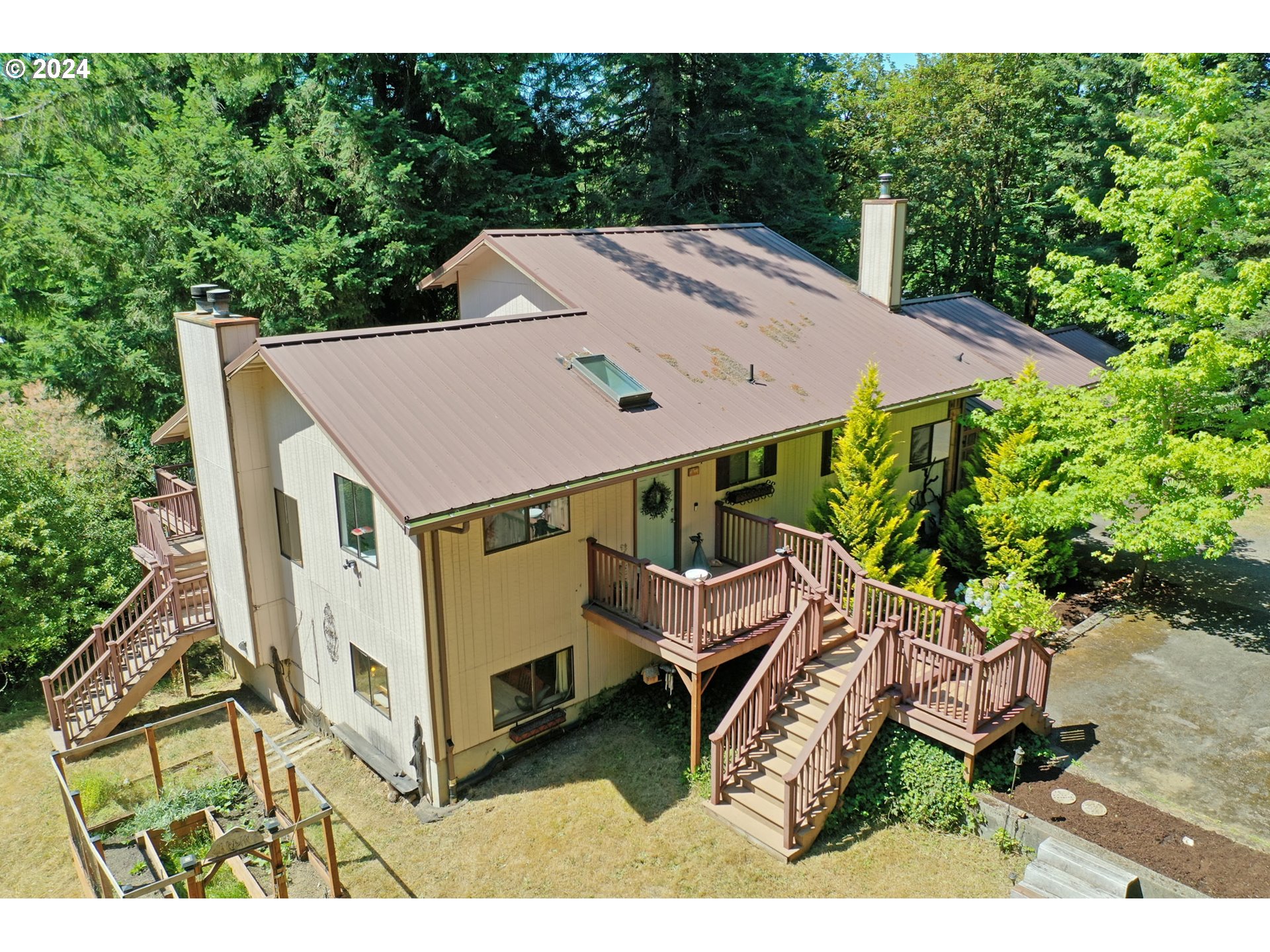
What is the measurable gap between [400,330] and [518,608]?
446 cm

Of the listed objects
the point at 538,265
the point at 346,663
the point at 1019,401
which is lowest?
the point at 346,663

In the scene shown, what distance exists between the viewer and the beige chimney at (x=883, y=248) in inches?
721

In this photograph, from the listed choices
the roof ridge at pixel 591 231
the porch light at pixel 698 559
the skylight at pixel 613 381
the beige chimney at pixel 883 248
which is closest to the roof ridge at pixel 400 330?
the skylight at pixel 613 381

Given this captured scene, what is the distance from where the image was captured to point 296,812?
10.9 m

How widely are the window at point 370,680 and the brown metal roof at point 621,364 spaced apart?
3.41 meters

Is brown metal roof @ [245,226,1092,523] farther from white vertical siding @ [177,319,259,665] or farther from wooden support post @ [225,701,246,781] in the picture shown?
wooden support post @ [225,701,246,781]

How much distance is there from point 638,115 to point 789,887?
78.4 ft

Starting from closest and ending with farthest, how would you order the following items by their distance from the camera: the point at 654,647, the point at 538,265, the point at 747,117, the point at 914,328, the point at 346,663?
the point at 654,647 < the point at 346,663 < the point at 538,265 < the point at 914,328 < the point at 747,117

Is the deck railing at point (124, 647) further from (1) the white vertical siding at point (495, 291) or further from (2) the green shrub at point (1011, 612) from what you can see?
(2) the green shrub at point (1011, 612)

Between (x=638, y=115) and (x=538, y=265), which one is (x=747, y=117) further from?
(x=538, y=265)

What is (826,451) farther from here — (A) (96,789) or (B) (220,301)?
(A) (96,789)

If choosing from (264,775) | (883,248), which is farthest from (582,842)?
(883,248)

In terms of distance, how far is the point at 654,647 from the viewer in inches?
468

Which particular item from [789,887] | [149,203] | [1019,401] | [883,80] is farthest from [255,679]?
[883,80]
